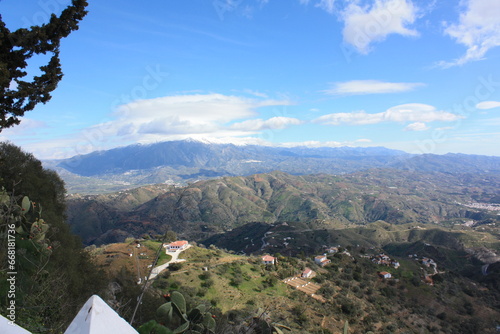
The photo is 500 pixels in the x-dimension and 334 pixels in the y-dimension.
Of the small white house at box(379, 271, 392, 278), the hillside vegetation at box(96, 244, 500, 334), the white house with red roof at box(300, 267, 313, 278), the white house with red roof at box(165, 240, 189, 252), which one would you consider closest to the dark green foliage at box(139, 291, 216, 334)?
the hillside vegetation at box(96, 244, 500, 334)

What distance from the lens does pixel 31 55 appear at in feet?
25.7

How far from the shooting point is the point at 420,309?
30.8m

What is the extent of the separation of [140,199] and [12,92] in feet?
645

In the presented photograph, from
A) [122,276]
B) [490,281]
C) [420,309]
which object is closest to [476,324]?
[420,309]

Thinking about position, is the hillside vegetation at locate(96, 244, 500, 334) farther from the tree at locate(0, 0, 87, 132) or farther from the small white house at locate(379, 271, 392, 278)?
the tree at locate(0, 0, 87, 132)

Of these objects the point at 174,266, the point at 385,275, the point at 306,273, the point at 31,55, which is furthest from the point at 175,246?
the point at 31,55

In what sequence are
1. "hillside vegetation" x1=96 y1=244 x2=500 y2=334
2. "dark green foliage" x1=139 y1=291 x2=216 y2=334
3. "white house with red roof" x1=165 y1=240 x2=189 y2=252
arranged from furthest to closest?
"white house with red roof" x1=165 y1=240 x2=189 y2=252, "hillside vegetation" x1=96 y1=244 x2=500 y2=334, "dark green foliage" x1=139 y1=291 x2=216 y2=334

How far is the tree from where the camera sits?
741cm

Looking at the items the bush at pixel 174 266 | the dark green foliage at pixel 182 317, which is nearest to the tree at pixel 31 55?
the dark green foliage at pixel 182 317

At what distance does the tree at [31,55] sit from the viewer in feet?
24.3

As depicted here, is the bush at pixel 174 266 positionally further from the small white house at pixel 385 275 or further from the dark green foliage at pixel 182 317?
the small white house at pixel 385 275

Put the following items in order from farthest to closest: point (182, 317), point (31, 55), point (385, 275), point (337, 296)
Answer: point (385, 275), point (337, 296), point (31, 55), point (182, 317)

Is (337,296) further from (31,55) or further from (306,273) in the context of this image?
(31,55)

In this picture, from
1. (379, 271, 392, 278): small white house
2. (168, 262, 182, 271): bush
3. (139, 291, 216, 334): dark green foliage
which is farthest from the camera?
(379, 271, 392, 278): small white house
